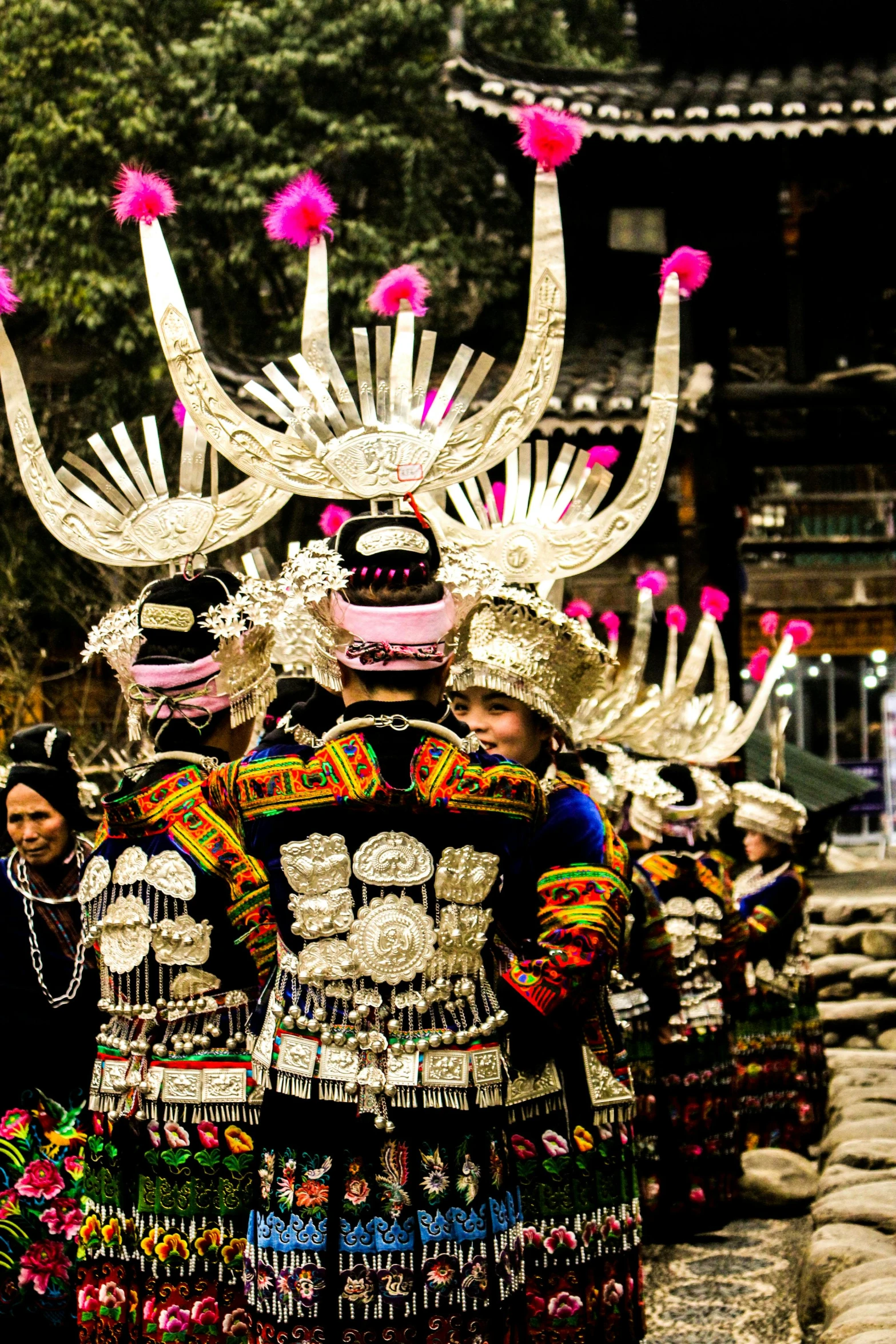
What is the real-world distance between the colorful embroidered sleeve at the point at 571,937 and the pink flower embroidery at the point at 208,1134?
84 centimetres

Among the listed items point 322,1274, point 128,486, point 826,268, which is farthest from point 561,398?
point 322,1274

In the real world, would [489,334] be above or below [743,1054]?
above

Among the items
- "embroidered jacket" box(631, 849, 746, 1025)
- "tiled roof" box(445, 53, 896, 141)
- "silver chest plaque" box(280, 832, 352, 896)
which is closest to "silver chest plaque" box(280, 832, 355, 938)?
"silver chest plaque" box(280, 832, 352, 896)

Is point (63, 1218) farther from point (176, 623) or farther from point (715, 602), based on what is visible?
point (715, 602)

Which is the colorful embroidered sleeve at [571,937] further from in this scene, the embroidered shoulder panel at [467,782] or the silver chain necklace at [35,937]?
the silver chain necklace at [35,937]

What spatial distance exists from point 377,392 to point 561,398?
7981 millimetres

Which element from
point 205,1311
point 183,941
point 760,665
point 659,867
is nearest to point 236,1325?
point 205,1311

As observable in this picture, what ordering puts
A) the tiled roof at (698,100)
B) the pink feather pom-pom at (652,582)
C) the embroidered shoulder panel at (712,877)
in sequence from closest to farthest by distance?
1. the embroidered shoulder panel at (712,877)
2. the pink feather pom-pom at (652,582)
3. the tiled roof at (698,100)

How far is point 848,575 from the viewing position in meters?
21.7

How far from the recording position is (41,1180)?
14.0 feet

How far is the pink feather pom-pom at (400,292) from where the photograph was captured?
150 inches

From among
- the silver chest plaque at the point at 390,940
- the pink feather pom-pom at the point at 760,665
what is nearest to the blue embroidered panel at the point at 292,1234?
the silver chest plaque at the point at 390,940

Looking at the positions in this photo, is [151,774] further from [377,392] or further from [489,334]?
[489,334]

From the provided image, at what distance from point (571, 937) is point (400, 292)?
59.9 inches
